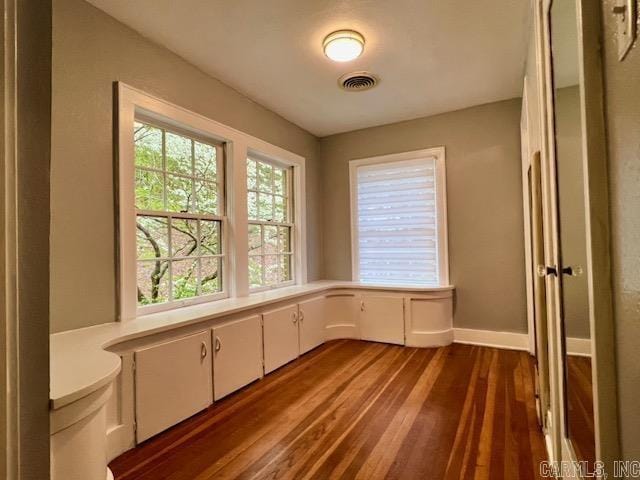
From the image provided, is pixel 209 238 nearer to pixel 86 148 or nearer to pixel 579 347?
pixel 86 148

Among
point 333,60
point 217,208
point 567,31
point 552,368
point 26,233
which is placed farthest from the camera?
point 217,208

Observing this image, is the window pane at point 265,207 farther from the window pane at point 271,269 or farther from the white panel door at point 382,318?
the white panel door at point 382,318

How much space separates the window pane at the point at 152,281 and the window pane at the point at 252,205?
1100mm

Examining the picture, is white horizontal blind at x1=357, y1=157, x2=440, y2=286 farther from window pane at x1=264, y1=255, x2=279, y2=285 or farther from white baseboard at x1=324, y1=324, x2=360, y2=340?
window pane at x1=264, y1=255, x2=279, y2=285

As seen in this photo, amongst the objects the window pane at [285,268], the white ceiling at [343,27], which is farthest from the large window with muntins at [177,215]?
the window pane at [285,268]

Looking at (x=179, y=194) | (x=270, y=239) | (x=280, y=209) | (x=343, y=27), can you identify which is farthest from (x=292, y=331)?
(x=343, y=27)

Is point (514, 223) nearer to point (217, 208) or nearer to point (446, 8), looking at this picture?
point (446, 8)

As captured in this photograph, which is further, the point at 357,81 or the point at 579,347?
the point at 357,81

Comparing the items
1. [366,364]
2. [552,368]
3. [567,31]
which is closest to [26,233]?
[567,31]

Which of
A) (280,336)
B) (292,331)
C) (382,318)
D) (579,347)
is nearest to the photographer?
(579,347)

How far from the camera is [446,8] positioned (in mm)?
2182

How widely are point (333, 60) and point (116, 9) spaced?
156 cm

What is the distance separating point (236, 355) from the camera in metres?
2.59

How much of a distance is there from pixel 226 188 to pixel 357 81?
1616mm
